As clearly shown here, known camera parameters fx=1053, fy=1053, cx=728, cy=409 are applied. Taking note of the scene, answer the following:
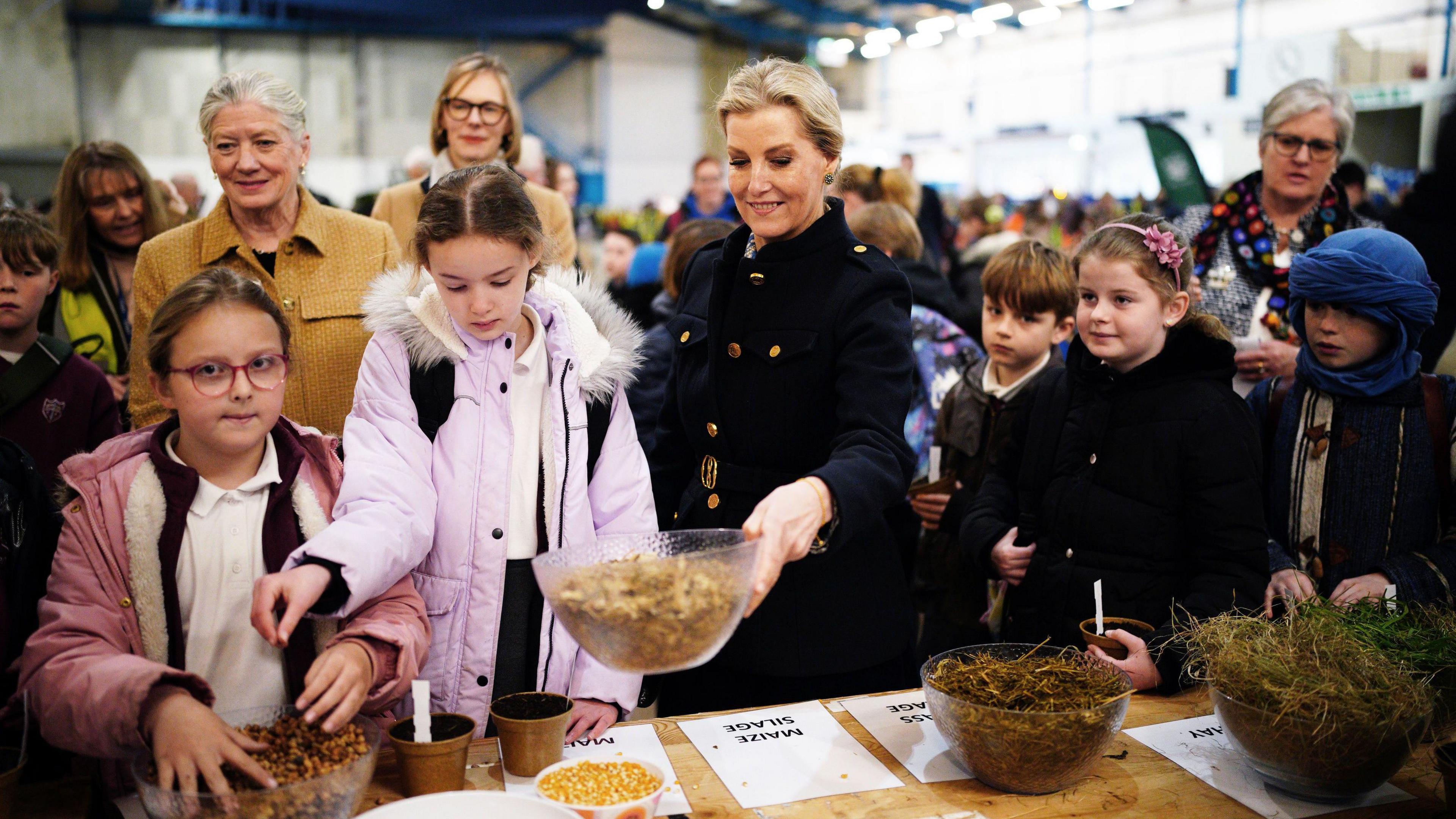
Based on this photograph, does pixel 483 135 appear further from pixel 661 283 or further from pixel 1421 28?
pixel 1421 28

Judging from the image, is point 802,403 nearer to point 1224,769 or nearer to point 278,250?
point 1224,769

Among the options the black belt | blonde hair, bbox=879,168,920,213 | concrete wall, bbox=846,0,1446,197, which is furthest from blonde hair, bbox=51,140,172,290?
concrete wall, bbox=846,0,1446,197

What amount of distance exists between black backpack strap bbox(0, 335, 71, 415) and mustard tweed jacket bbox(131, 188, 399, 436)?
11.1 inches

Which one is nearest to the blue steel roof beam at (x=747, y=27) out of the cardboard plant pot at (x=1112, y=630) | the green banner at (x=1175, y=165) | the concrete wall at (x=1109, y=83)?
the concrete wall at (x=1109, y=83)

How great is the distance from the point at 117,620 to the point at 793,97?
1256mm

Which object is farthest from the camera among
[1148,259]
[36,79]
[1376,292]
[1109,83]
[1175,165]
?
[1109,83]

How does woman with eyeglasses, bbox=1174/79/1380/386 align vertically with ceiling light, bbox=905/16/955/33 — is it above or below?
below

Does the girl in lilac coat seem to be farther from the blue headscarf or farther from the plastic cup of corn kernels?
the blue headscarf

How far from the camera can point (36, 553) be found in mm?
1664

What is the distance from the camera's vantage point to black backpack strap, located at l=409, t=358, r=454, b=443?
170cm

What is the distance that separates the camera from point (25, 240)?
2.40 metres

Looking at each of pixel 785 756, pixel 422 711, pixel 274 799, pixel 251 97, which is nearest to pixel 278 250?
pixel 251 97

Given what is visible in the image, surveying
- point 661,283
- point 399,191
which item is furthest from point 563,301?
point 661,283

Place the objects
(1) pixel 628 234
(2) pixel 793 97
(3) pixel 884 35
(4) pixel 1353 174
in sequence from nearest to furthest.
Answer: (2) pixel 793 97 < (4) pixel 1353 174 < (1) pixel 628 234 < (3) pixel 884 35
